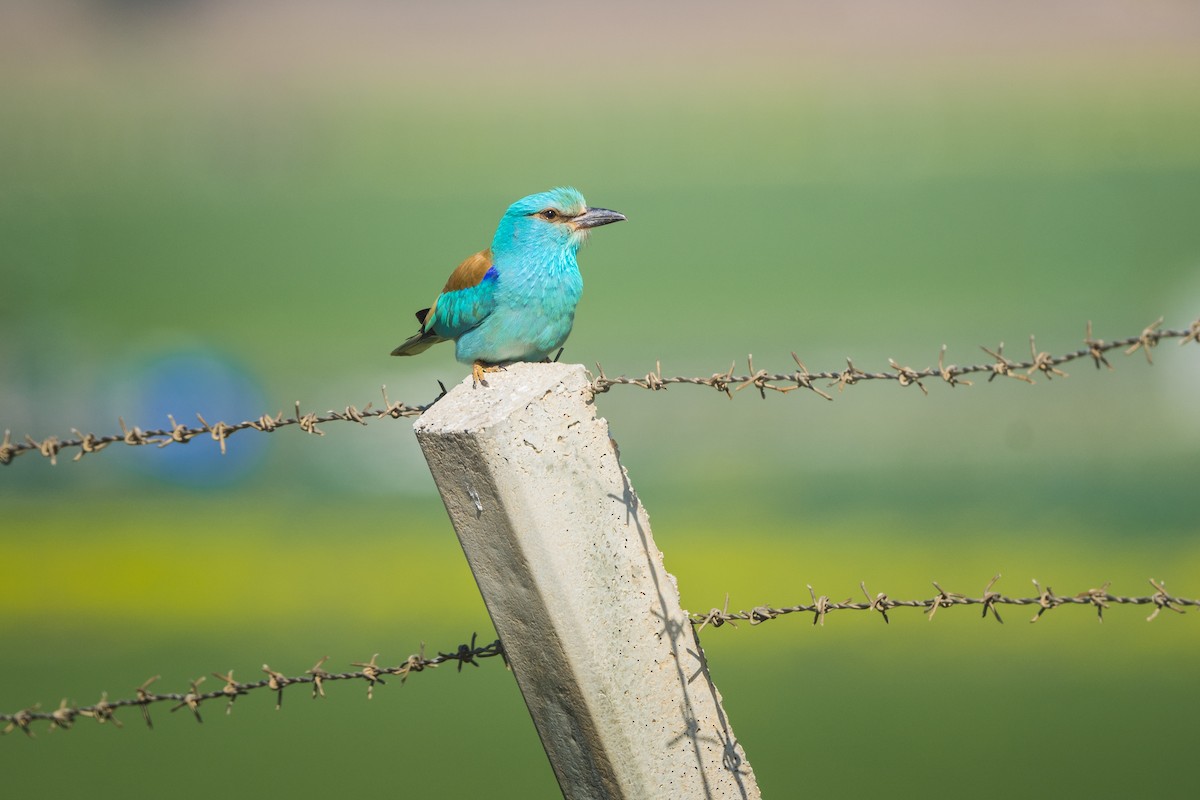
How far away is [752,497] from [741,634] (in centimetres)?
366

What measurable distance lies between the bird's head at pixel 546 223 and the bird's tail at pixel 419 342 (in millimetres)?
291

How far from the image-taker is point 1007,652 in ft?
31.6

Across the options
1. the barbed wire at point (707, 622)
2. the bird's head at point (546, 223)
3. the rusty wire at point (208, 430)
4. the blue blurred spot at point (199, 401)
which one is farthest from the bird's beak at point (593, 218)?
the blue blurred spot at point (199, 401)

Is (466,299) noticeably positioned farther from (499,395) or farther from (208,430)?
(499,395)

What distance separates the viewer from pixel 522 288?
268 centimetres

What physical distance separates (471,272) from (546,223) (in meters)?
0.22

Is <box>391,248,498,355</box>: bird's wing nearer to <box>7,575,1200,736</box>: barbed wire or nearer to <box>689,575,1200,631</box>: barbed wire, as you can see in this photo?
<box>7,575,1200,736</box>: barbed wire

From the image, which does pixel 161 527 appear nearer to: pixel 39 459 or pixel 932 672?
pixel 39 459

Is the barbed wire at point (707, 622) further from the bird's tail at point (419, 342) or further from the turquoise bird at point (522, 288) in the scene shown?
the bird's tail at point (419, 342)

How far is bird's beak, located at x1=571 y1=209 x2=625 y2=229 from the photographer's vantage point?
2852 mm

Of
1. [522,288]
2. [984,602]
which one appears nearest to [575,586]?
[984,602]

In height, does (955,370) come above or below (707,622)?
above

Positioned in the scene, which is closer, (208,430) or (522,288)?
(208,430)

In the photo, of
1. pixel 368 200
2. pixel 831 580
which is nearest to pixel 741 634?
pixel 831 580
